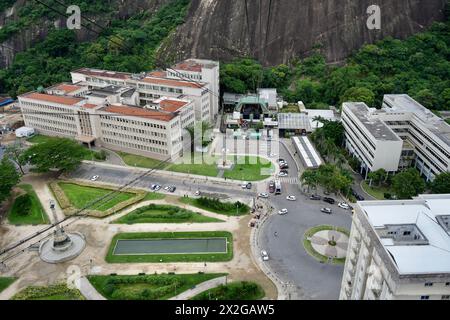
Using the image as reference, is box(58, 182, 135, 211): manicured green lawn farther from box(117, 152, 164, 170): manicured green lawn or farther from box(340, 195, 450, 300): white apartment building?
box(340, 195, 450, 300): white apartment building

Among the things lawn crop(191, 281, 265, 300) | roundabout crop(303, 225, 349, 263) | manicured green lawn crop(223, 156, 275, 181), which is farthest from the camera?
manicured green lawn crop(223, 156, 275, 181)

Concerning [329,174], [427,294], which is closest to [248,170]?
[329,174]

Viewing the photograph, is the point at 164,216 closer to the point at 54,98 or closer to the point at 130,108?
the point at 130,108

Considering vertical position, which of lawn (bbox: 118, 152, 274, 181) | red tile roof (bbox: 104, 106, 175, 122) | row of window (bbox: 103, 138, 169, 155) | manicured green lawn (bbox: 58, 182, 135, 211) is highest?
red tile roof (bbox: 104, 106, 175, 122)

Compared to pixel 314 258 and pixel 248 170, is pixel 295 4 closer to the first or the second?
pixel 248 170

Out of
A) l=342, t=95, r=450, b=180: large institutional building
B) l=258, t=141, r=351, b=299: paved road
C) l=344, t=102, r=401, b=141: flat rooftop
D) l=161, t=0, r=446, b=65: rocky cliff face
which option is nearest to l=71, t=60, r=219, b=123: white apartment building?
l=161, t=0, r=446, b=65: rocky cliff face

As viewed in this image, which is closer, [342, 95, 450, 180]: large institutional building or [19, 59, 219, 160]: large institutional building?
[342, 95, 450, 180]: large institutional building

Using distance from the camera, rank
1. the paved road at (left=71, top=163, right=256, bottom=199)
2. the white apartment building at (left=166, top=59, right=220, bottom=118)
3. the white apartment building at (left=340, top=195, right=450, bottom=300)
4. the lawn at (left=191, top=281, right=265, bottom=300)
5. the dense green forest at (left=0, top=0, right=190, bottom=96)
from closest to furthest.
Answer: the white apartment building at (left=340, top=195, right=450, bottom=300)
the lawn at (left=191, top=281, right=265, bottom=300)
the paved road at (left=71, top=163, right=256, bottom=199)
the white apartment building at (left=166, top=59, right=220, bottom=118)
the dense green forest at (left=0, top=0, right=190, bottom=96)
